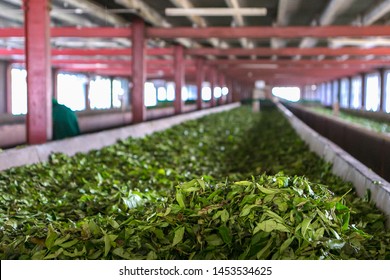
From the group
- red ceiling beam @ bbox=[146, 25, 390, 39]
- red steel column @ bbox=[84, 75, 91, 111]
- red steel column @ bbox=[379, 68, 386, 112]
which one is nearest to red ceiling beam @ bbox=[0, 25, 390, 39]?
red ceiling beam @ bbox=[146, 25, 390, 39]

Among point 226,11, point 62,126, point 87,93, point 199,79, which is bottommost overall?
point 62,126

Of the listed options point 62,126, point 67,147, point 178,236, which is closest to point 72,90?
point 62,126

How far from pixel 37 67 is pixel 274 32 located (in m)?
9.18

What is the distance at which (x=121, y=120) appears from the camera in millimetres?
22672

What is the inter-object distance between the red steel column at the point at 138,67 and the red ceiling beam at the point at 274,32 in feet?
1.12

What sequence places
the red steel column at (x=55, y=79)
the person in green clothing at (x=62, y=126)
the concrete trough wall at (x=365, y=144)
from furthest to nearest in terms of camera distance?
the red steel column at (x=55, y=79) < the person in green clothing at (x=62, y=126) < the concrete trough wall at (x=365, y=144)

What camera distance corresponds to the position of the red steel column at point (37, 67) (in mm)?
9633

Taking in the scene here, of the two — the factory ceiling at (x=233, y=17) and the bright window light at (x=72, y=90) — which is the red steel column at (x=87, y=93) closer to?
the bright window light at (x=72, y=90)

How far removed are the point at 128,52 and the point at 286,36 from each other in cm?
966

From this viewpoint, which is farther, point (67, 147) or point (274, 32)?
point (274, 32)

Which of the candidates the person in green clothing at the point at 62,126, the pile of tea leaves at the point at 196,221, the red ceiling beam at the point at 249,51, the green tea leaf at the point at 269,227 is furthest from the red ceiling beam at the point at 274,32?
the green tea leaf at the point at 269,227

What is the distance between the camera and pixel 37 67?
9688 mm

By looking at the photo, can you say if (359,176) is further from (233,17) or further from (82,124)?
(82,124)
